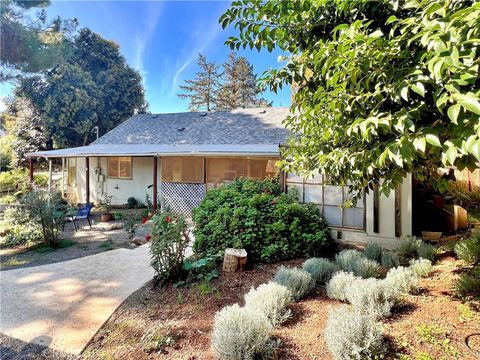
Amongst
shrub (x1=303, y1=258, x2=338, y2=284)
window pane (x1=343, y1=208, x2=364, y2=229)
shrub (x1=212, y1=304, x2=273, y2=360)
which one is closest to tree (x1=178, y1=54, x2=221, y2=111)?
window pane (x1=343, y1=208, x2=364, y2=229)

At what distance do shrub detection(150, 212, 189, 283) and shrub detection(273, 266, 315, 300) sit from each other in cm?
177

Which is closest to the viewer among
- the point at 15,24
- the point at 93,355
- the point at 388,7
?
the point at 388,7

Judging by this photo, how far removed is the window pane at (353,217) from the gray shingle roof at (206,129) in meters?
5.80

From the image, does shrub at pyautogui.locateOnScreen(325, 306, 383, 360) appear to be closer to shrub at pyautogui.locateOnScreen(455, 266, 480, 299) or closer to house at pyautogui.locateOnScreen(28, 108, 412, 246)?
shrub at pyautogui.locateOnScreen(455, 266, 480, 299)

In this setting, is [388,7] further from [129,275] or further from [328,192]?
[129,275]

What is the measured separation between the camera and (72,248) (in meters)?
6.88

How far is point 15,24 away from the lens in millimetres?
10258

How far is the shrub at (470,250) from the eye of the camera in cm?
385

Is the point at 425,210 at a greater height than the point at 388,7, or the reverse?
the point at 388,7

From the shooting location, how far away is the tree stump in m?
4.80

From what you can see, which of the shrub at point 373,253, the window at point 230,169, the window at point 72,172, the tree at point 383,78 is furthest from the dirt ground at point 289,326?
the window at point 72,172

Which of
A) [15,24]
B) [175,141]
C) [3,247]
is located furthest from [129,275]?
[15,24]

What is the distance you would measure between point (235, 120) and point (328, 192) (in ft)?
29.6

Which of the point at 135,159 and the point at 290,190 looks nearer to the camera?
the point at 290,190
